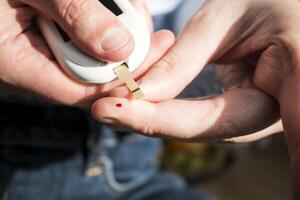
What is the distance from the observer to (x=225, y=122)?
1.40ft

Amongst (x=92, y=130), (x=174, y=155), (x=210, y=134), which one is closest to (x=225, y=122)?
(x=210, y=134)

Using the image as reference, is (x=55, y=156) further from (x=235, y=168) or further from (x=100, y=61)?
(x=235, y=168)

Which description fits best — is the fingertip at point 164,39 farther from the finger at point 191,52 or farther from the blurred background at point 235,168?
the blurred background at point 235,168

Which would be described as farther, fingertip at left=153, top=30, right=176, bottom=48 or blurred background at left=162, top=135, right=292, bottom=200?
blurred background at left=162, top=135, right=292, bottom=200

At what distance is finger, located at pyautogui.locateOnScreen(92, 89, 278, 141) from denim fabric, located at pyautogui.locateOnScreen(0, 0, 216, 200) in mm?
237

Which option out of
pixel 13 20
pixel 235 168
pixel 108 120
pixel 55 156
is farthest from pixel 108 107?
pixel 235 168

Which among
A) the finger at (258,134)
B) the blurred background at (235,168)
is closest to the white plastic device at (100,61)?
the finger at (258,134)

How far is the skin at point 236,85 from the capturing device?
393 mm

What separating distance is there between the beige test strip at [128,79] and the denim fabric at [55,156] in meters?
0.23

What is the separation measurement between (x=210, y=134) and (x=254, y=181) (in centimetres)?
85

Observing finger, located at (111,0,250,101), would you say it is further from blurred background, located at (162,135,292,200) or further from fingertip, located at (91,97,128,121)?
blurred background, located at (162,135,292,200)

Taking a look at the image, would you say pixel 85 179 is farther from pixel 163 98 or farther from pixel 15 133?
pixel 163 98

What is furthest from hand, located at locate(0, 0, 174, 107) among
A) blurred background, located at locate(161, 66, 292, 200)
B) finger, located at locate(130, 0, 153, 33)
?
blurred background, located at locate(161, 66, 292, 200)

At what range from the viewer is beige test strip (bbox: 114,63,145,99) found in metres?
0.40
